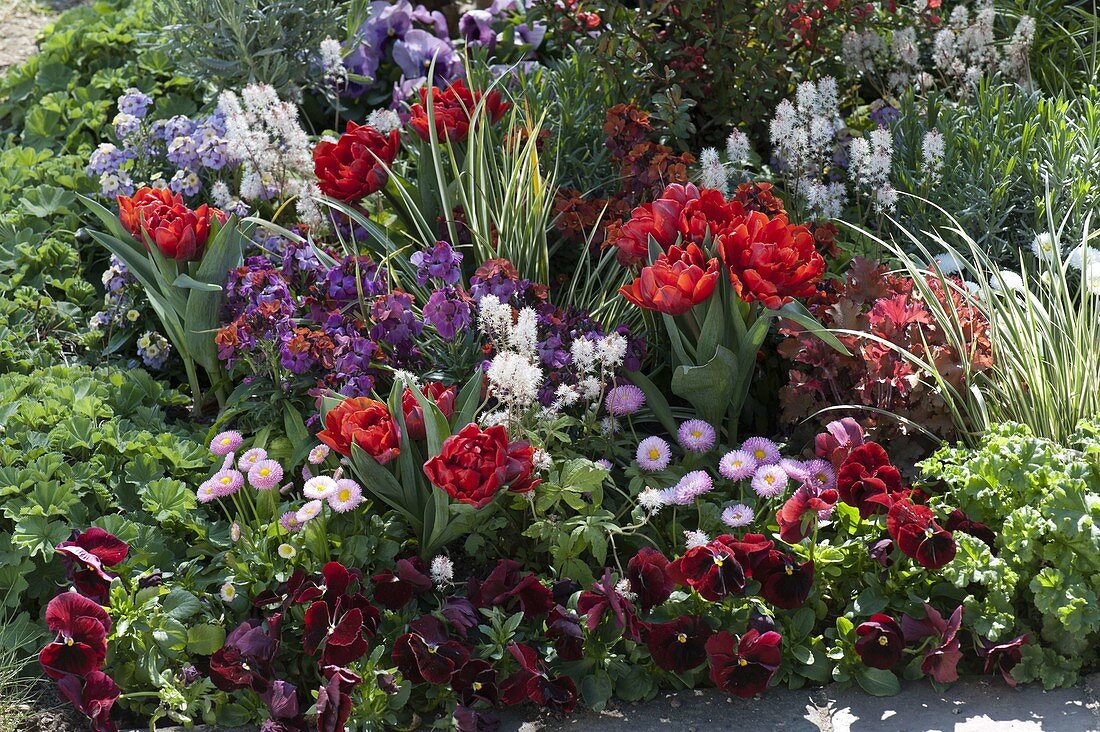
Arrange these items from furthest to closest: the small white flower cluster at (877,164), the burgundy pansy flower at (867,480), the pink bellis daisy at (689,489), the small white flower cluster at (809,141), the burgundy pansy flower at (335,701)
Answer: the small white flower cluster at (809,141), the small white flower cluster at (877,164), the pink bellis daisy at (689,489), the burgundy pansy flower at (867,480), the burgundy pansy flower at (335,701)

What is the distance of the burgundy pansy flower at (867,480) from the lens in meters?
2.45

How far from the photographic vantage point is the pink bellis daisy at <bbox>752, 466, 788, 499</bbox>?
2547mm

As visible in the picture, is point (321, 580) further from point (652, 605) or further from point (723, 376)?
point (723, 376)

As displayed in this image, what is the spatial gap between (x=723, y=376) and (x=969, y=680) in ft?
2.98

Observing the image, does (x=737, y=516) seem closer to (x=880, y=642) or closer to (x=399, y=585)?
(x=880, y=642)

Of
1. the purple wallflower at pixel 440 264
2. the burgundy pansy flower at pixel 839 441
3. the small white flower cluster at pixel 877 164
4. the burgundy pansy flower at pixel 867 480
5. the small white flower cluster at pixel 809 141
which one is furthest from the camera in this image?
the small white flower cluster at pixel 809 141

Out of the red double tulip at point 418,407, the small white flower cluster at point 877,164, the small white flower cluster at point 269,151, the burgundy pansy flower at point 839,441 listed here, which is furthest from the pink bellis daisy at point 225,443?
the small white flower cluster at point 877,164

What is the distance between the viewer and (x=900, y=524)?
2400mm

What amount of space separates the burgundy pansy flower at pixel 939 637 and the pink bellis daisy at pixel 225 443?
5.45 feet

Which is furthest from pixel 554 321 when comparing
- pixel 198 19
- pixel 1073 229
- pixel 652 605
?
pixel 198 19

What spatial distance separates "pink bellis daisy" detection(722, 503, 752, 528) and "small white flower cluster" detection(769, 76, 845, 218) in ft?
3.85

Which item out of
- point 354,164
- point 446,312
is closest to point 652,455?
point 446,312

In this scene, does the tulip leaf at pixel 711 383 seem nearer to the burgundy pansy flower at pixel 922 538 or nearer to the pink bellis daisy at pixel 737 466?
the pink bellis daisy at pixel 737 466

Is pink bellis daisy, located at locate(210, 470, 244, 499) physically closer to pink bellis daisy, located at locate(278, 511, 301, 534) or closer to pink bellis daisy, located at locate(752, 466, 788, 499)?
pink bellis daisy, located at locate(278, 511, 301, 534)
